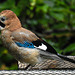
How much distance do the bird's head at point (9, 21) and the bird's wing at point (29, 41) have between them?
0.06 m

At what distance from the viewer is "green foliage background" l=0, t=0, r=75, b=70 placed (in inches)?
106

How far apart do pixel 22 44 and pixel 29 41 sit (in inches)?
2.7

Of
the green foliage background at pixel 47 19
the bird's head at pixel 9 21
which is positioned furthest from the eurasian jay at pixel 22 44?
the green foliage background at pixel 47 19

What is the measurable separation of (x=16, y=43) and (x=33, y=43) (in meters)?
0.14

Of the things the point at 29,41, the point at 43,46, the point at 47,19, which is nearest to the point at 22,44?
the point at 29,41

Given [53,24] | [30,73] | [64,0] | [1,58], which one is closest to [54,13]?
[64,0]

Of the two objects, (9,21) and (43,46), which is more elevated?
(9,21)

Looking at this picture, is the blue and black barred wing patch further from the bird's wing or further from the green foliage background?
the green foliage background

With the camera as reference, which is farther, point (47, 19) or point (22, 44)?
point (47, 19)

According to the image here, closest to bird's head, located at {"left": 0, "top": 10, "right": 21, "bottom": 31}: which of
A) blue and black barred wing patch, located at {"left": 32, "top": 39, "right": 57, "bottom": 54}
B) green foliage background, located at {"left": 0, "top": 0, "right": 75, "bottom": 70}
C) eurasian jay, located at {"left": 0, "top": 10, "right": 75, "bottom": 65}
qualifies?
eurasian jay, located at {"left": 0, "top": 10, "right": 75, "bottom": 65}

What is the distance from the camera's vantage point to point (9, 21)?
76.7 inches

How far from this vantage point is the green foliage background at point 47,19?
8.81 ft

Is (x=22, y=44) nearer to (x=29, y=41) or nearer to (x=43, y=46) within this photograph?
(x=29, y=41)

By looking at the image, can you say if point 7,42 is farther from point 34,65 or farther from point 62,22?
point 62,22
